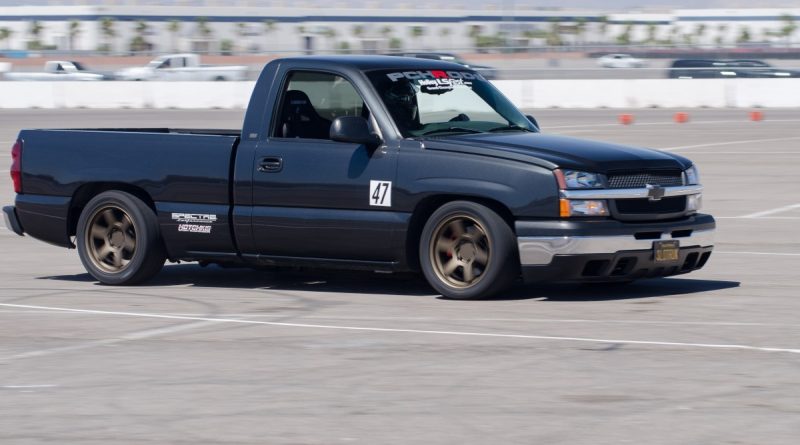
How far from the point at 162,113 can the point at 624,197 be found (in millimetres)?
36791

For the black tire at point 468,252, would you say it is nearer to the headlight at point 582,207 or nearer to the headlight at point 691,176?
the headlight at point 582,207

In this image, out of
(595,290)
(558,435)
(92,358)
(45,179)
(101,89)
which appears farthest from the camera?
(101,89)

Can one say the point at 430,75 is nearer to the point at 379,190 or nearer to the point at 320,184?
the point at 379,190

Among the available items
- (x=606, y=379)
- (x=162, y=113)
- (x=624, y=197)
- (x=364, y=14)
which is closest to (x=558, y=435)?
(x=606, y=379)

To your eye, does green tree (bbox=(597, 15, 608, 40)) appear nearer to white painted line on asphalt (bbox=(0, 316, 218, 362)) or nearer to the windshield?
the windshield

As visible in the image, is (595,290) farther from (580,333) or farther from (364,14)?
(364,14)

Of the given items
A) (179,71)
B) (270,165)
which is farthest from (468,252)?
(179,71)

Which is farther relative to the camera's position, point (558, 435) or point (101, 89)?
point (101, 89)

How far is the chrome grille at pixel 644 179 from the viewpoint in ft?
32.0

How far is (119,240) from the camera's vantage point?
1146 cm

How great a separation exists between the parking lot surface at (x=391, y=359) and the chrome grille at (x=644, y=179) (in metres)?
0.83

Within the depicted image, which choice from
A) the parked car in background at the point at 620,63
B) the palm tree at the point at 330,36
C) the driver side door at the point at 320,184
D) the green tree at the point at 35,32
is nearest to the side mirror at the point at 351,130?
the driver side door at the point at 320,184

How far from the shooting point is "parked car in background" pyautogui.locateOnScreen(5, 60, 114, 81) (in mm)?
63719

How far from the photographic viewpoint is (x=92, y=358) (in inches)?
315
